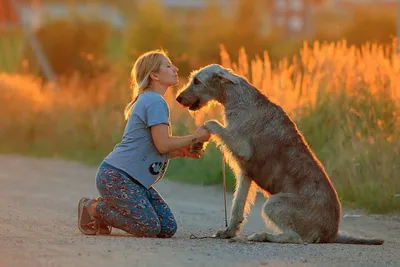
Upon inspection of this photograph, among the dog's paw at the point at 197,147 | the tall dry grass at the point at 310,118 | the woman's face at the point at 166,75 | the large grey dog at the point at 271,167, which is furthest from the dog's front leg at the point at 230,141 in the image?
the tall dry grass at the point at 310,118

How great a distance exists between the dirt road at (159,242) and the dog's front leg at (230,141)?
2.50 feet

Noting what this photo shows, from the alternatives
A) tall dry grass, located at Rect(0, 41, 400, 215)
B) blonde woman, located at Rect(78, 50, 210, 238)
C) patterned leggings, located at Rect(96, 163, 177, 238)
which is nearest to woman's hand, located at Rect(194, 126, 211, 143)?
blonde woman, located at Rect(78, 50, 210, 238)

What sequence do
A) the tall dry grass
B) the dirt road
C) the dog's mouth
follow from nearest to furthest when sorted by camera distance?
the dirt road
the dog's mouth
the tall dry grass

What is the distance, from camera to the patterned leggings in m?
9.50

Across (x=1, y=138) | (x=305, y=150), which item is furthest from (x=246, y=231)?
(x=1, y=138)

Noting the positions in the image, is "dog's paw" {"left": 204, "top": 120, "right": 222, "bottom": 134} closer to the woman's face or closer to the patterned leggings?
the woman's face

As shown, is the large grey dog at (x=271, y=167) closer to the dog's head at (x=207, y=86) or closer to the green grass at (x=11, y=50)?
the dog's head at (x=207, y=86)

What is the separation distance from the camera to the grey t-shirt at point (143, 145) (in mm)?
9516

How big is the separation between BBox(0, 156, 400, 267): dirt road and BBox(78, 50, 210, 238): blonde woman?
0.58 ft

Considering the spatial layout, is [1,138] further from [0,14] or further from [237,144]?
[0,14]

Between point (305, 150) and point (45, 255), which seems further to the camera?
point (305, 150)

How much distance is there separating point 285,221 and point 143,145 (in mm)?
1390

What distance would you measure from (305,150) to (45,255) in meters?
2.69

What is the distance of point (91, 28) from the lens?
1158 inches
